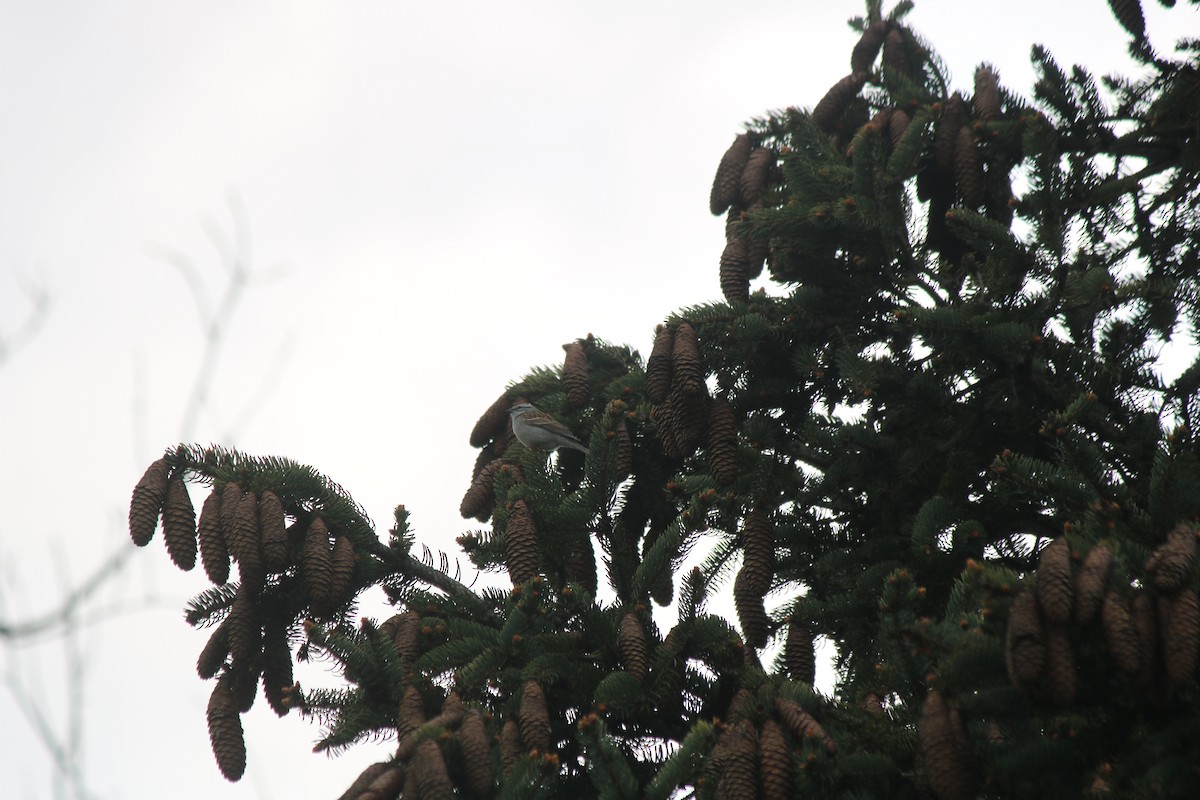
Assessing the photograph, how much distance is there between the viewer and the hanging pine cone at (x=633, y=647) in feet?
10.6

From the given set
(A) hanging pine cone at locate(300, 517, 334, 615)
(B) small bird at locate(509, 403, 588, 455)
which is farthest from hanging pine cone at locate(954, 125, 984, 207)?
(A) hanging pine cone at locate(300, 517, 334, 615)

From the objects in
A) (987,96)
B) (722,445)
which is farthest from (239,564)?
(987,96)

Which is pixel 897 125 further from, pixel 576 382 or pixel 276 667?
pixel 276 667

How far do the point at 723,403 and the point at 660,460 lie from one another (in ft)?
3.02

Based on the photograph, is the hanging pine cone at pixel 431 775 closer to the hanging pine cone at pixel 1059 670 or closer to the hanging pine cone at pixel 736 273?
the hanging pine cone at pixel 1059 670

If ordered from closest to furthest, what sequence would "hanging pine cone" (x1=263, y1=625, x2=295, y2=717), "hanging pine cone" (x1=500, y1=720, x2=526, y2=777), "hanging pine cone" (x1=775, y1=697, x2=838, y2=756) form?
"hanging pine cone" (x1=775, y1=697, x2=838, y2=756)
"hanging pine cone" (x1=500, y1=720, x2=526, y2=777)
"hanging pine cone" (x1=263, y1=625, x2=295, y2=717)

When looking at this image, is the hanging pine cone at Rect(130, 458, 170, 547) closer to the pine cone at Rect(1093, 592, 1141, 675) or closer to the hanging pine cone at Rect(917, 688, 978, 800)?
the hanging pine cone at Rect(917, 688, 978, 800)

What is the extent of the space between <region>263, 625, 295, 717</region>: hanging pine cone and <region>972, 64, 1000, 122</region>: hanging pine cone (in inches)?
143

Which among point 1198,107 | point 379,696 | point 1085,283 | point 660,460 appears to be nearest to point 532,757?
point 379,696

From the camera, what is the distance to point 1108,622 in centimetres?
205

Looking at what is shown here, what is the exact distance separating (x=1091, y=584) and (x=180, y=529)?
2.85 metres

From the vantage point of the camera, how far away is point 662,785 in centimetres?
263

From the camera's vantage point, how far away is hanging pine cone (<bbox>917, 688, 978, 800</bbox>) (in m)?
2.31

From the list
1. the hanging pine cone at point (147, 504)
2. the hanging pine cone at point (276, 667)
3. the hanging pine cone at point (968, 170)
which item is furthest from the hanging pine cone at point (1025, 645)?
the hanging pine cone at point (968, 170)
